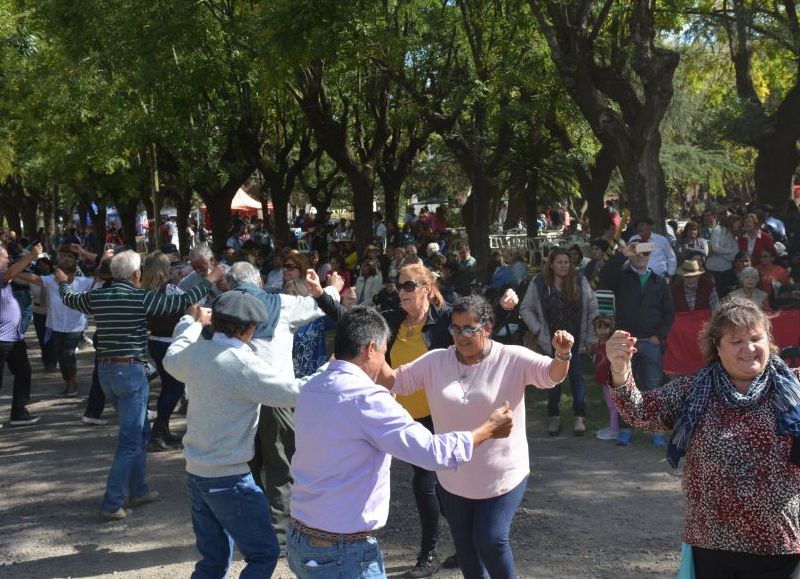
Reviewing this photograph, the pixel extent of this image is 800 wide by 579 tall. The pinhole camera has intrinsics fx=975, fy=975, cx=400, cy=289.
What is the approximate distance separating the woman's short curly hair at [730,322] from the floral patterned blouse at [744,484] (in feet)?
0.69

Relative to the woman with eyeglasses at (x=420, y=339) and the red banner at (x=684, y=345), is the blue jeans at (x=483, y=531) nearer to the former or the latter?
the woman with eyeglasses at (x=420, y=339)

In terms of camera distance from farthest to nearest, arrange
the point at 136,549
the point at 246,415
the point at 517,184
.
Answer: the point at 517,184, the point at 136,549, the point at 246,415

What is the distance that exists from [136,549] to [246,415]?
227 cm

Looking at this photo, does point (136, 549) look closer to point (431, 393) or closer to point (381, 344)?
point (431, 393)

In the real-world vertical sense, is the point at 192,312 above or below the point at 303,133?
below

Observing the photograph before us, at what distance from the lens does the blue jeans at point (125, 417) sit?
677cm

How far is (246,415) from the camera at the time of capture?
477 centimetres

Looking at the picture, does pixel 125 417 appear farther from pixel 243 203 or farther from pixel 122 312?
pixel 243 203

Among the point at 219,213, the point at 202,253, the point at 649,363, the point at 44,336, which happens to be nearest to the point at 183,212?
the point at 219,213

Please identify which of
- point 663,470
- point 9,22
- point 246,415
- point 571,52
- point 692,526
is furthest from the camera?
point 9,22

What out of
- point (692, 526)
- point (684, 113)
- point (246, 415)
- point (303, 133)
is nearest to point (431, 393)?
point (246, 415)

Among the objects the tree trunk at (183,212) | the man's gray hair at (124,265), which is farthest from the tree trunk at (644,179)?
the tree trunk at (183,212)

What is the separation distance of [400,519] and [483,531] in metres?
2.43

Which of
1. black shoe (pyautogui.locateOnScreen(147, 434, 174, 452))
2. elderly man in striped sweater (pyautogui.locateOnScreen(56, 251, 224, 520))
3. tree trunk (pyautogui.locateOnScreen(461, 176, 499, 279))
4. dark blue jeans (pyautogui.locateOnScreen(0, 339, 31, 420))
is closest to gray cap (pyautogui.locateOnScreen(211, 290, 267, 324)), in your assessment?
elderly man in striped sweater (pyautogui.locateOnScreen(56, 251, 224, 520))
